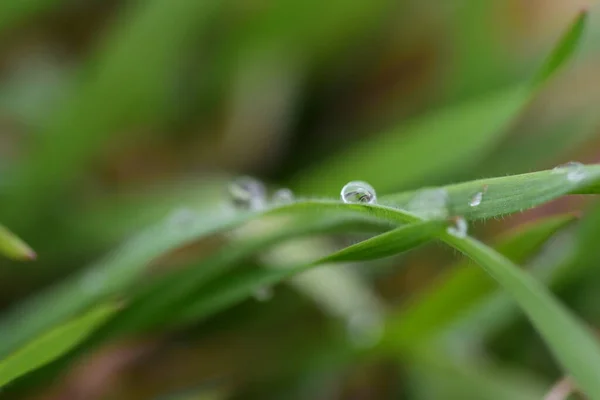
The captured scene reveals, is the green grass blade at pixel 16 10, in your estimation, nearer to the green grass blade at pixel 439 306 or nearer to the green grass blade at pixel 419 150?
the green grass blade at pixel 419 150

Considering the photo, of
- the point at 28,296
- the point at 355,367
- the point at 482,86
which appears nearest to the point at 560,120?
the point at 482,86

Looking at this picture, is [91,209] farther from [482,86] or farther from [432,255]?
[482,86]

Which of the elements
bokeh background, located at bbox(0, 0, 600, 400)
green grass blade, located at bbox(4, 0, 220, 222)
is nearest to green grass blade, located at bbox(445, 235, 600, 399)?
bokeh background, located at bbox(0, 0, 600, 400)

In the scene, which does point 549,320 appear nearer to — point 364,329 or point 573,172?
point 573,172

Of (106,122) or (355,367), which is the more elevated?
(106,122)

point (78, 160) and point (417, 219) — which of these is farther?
point (78, 160)

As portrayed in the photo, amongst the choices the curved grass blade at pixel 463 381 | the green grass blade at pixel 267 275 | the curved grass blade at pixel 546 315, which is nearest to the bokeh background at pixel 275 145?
the curved grass blade at pixel 463 381

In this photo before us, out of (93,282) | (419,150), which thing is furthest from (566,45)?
(93,282)
